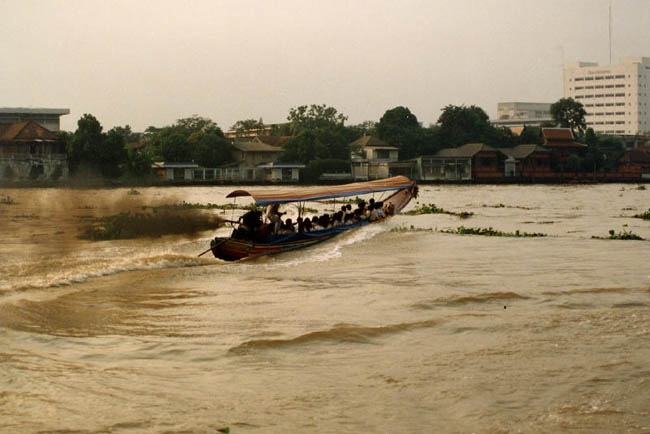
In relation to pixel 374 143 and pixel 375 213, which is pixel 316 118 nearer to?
pixel 374 143

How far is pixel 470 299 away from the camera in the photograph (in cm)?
1103

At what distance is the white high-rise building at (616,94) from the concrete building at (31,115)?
423ft

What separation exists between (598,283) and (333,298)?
4794mm

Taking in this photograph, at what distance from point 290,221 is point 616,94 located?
520ft

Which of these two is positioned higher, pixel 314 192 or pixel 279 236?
pixel 314 192

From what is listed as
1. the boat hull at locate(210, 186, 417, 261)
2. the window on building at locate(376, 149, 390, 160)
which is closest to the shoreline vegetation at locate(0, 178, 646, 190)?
the window on building at locate(376, 149, 390, 160)

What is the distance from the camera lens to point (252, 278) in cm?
1327

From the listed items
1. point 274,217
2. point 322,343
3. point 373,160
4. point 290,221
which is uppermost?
point 373,160

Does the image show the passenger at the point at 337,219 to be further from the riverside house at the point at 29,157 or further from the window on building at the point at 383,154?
the window on building at the point at 383,154

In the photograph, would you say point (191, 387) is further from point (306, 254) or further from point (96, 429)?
point (306, 254)

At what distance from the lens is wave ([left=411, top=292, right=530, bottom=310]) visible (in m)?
10.7

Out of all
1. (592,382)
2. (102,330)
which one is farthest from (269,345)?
(592,382)

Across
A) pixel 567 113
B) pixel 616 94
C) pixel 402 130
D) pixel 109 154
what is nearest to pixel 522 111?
pixel 616 94

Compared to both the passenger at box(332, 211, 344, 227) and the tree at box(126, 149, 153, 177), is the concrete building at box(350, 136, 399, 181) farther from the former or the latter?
the passenger at box(332, 211, 344, 227)
